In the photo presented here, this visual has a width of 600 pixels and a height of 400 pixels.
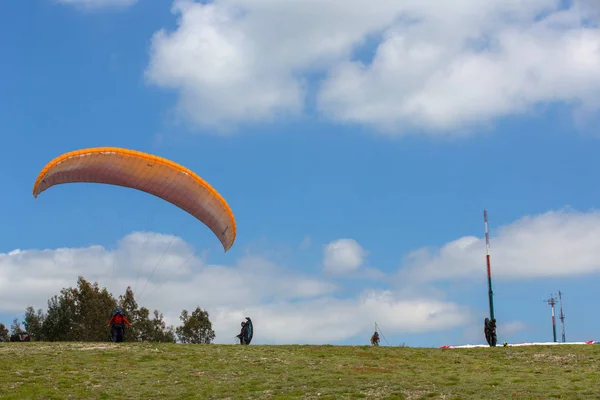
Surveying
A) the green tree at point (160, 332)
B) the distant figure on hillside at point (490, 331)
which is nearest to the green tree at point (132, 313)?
the green tree at point (160, 332)

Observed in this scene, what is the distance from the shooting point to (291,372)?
112 feet

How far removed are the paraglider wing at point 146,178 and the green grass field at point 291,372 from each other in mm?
7682

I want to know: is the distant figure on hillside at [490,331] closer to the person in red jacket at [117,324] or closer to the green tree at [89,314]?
the person in red jacket at [117,324]

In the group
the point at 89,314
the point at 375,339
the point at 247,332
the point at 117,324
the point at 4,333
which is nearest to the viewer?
the point at 117,324

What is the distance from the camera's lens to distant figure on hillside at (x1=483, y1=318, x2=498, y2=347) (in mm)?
45844

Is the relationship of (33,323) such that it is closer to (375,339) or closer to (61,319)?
(61,319)

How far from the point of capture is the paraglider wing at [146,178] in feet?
122

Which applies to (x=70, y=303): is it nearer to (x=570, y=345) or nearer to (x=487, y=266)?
(x=487, y=266)

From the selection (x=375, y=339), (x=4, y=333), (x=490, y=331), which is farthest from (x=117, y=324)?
(x=4, y=333)

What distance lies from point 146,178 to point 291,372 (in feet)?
43.9

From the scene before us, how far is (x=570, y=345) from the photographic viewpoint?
4459 cm

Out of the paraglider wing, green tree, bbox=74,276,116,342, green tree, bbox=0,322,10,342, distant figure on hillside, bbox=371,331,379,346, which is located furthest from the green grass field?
green tree, bbox=0,322,10,342

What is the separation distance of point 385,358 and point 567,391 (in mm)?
11211

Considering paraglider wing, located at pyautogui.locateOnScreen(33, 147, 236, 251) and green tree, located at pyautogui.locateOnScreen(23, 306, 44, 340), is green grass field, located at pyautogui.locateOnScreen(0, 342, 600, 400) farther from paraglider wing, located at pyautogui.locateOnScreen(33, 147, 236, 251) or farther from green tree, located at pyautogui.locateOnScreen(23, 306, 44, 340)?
green tree, located at pyautogui.locateOnScreen(23, 306, 44, 340)
